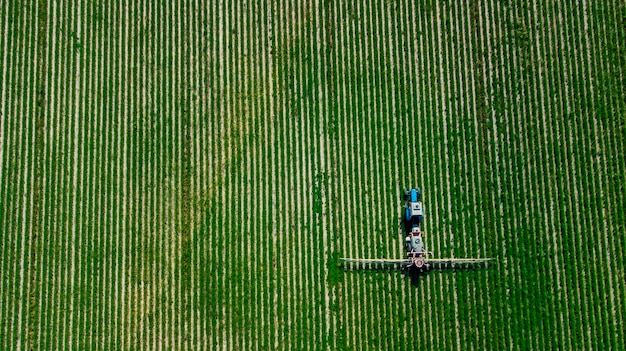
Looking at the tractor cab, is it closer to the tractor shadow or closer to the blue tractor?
the blue tractor

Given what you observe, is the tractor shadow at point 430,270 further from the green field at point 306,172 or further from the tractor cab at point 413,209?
the tractor cab at point 413,209

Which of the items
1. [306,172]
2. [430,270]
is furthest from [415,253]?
[306,172]

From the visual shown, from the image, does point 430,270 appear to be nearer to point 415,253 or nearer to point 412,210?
point 415,253

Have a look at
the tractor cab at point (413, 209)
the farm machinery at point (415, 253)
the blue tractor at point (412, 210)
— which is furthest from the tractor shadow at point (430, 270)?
the tractor cab at point (413, 209)

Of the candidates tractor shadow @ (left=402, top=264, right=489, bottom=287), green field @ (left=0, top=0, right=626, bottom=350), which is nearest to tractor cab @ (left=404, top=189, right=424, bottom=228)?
green field @ (left=0, top=0, right=626, bottom=350)

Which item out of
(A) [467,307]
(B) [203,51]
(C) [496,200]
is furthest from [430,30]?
(A) [467,307]

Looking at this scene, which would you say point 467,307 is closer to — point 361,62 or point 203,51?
point 361,62

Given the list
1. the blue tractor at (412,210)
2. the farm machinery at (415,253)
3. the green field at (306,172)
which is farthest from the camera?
the blue tractor at (412,210)

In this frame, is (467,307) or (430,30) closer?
(467,307)

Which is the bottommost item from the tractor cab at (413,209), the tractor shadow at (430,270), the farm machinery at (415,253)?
the tractor shadow at (430,270)
